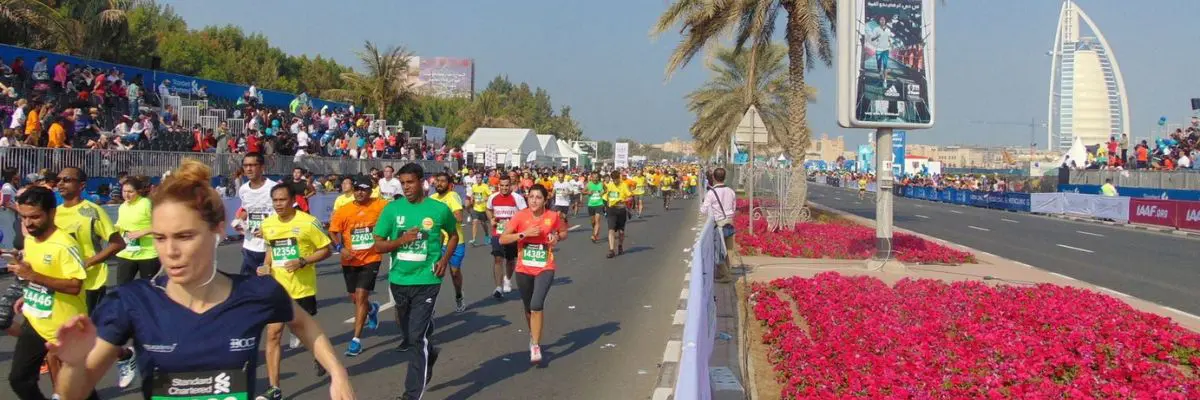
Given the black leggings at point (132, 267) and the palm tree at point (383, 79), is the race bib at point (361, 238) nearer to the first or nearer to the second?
the black leggings at point (132, 267)

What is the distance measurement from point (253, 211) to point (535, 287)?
2.76 meters

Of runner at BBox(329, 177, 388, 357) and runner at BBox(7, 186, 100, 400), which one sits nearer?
runner at BBox(7, 186, 100, 400)

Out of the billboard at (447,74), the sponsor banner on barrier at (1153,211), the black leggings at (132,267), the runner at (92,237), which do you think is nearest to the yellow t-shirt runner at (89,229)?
the runner at (92,237)

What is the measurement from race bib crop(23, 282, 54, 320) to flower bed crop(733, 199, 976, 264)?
556 inches

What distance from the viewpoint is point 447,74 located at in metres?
131

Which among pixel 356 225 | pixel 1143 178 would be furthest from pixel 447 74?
pixel 356 225

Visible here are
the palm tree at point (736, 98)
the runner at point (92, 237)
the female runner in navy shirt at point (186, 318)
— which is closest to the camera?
the female runner in navy shirt at point (186, 318)

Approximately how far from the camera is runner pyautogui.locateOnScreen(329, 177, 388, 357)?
8.59 m

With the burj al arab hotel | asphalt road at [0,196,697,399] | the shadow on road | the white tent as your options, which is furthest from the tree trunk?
the burj al arab hotel

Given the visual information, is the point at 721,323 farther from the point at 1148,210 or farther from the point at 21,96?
the point at 1148,210

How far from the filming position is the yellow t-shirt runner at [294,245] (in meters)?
7.33

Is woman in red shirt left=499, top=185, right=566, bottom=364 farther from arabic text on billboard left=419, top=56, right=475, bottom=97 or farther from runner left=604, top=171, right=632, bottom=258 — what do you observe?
arabic text on billboard left=419, top=56, right=475, bottom=97

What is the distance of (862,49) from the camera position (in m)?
16.0

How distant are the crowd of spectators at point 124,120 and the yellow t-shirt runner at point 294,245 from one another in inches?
553
